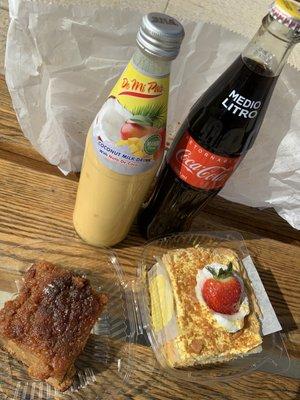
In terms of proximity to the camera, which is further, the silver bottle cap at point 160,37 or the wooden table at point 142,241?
the wooden table at point 142,241

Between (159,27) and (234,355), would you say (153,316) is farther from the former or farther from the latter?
(159,27)

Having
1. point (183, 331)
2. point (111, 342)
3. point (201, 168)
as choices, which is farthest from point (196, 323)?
point (201, 168)

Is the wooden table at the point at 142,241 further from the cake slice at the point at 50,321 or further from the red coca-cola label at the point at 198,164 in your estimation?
the red coca-cola label at the point at 198,164

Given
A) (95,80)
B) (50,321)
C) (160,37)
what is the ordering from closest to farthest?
(160,37), (50,321), (95,80)

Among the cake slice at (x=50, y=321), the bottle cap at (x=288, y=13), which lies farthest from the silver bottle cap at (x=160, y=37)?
the cake slice at (x=50, y=321)

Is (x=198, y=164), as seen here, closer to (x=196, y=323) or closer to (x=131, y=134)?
(x=131, y=134)

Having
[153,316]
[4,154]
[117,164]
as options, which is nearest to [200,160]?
[117,164]
